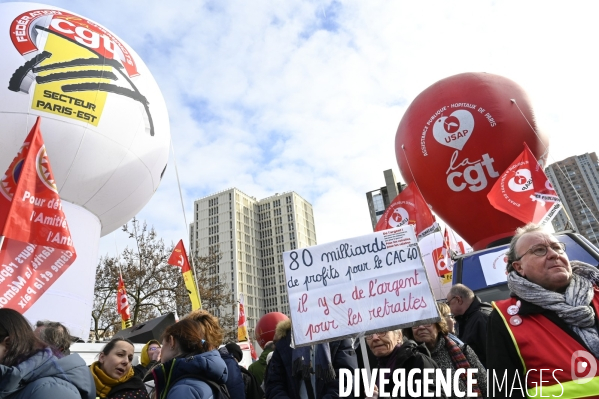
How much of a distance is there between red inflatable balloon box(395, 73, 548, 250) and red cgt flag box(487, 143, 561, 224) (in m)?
0.56

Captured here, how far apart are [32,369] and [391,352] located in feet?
7.55

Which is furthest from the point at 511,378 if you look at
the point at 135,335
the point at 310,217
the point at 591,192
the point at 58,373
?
the point at 310,217

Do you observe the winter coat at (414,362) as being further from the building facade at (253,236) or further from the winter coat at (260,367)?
the building facade at (253,236)

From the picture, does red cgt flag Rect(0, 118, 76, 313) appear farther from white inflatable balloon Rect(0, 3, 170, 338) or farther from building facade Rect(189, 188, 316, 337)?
building facade Rect(189, 188, 316, 337)

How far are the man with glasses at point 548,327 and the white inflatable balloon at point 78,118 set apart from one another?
775 centimetres

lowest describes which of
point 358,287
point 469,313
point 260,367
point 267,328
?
point 260,367

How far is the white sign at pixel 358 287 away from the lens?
3174mm

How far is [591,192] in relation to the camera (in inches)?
2304

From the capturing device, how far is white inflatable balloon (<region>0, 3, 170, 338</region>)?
7520 millimetres

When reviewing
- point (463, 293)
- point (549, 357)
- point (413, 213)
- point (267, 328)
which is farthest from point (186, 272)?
point (549, 357)

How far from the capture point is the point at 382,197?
53969mm

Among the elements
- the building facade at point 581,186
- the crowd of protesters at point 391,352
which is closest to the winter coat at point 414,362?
the crowd of protesters at point 391,352

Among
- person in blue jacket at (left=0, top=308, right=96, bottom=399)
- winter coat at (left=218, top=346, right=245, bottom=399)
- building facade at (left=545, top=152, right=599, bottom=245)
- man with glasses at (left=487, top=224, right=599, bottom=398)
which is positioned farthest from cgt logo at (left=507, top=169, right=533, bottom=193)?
building facade at (left=545, top=152, right=599, bottom=245)

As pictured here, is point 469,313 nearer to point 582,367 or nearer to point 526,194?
point 582,367
